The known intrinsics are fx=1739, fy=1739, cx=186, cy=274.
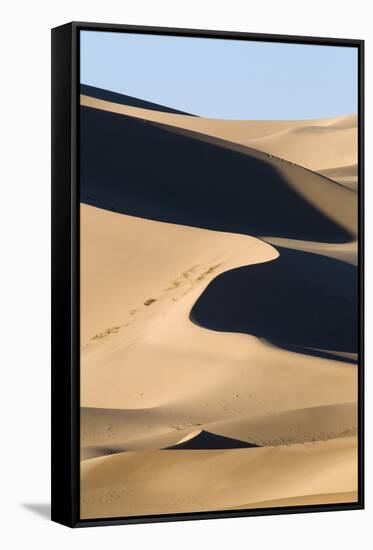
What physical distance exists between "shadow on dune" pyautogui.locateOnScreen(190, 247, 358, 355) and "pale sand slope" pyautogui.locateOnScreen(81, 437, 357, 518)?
2.05 feet

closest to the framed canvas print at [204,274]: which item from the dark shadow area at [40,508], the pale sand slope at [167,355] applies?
the pale sand slope at [167,355]

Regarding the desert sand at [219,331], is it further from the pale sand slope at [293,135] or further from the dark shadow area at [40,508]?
the dark shadow area at [40,508]

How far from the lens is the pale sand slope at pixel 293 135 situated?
31.3ft

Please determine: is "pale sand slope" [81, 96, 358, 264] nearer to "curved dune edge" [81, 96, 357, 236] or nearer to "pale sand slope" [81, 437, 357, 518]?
"curved dune edge" [81, 96, 357, 236]

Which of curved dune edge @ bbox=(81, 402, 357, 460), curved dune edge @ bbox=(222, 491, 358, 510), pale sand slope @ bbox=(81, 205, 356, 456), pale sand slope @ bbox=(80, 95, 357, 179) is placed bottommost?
curved dune edge @ bbox=(222, 491, 358, 510)

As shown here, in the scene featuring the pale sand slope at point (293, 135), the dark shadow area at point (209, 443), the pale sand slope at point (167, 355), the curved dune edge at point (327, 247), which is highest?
the pale sand slope at point (293, 135)

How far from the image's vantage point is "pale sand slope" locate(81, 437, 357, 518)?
9.32 m

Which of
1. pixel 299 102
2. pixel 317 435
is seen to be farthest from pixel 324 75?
pixel 317 435

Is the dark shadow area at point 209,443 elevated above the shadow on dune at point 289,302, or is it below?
below

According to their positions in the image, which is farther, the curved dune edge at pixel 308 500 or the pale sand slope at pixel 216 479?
the curved dune edge at pixel 308 500

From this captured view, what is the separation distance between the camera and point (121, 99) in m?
9.37

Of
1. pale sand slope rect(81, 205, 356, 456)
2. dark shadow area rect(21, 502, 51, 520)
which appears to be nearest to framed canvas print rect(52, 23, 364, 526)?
pale sand slope rect(81, 205, 356, 456)

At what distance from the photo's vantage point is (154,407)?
938cm

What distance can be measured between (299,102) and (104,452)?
7.46 feet
